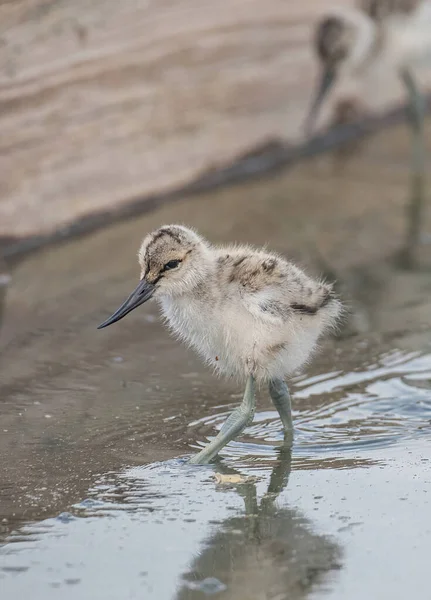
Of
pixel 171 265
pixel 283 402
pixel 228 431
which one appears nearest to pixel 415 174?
pixel 283 402

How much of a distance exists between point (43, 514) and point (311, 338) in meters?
1.11

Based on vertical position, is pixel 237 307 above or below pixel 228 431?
above

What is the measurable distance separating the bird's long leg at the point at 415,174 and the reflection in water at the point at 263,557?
2.80 m

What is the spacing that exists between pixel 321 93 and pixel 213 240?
6.11ft

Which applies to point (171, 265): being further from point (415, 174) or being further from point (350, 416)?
point (415, 174)

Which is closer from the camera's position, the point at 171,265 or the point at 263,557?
the point at 263,557

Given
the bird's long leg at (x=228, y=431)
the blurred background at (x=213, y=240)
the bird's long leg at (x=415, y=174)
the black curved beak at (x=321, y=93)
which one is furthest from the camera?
the black curved beak at (x=321, y=93)

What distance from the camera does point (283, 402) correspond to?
12.6 ft

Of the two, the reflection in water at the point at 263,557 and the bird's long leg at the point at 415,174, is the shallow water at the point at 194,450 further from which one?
the bird's long leg at the point at 415,174

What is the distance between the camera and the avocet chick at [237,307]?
3.68m

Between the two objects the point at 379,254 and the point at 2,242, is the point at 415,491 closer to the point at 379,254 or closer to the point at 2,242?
the point at 379,254

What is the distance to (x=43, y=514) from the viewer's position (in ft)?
10.8

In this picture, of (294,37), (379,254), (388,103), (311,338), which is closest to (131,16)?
(294,37)

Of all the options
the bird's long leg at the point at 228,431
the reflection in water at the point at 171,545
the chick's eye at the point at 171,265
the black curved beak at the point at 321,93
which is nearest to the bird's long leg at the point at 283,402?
the bird's long leg at the point at 228,431
